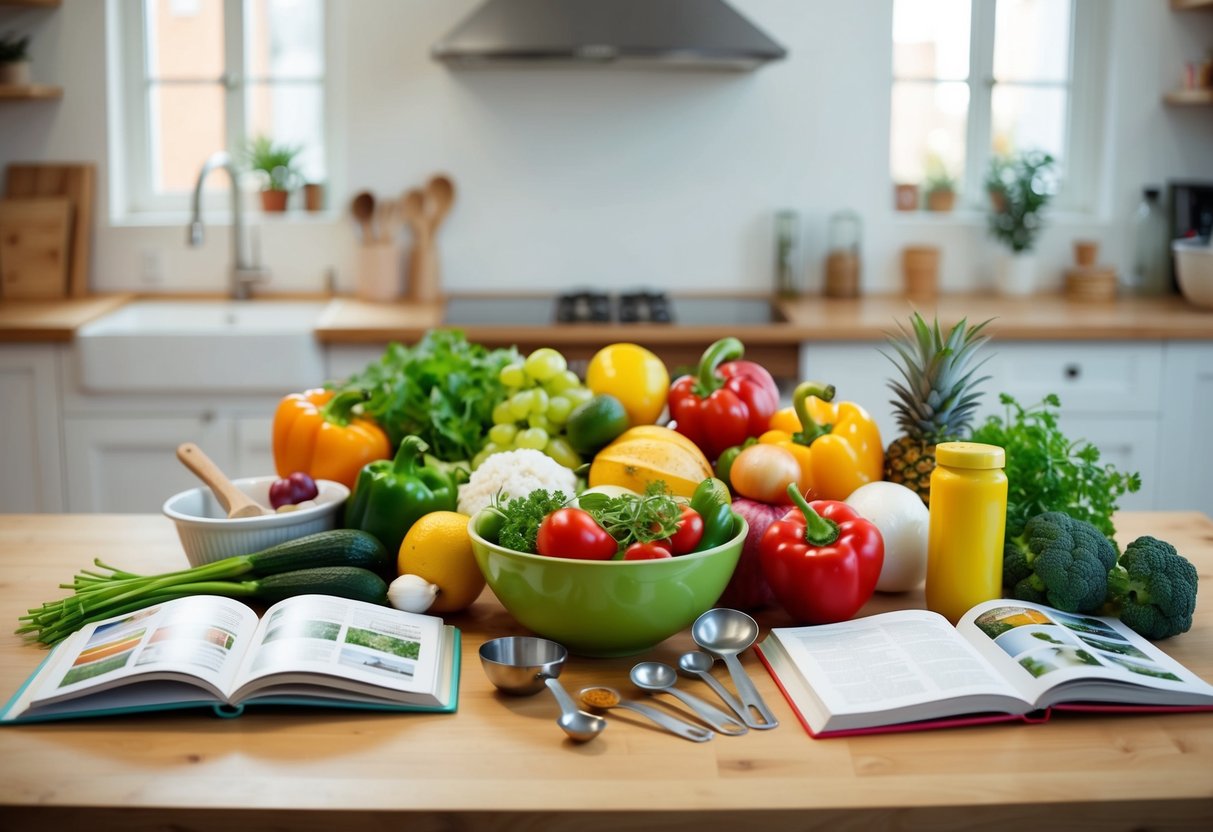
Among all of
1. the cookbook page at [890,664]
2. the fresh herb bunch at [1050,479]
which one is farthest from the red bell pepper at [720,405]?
the cookbook page at [890,664]

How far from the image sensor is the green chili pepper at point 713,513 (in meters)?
1.30

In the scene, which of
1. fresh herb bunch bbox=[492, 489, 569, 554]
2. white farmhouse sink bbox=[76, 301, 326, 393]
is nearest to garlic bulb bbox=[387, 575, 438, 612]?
fresh herb bunch bbox=[492, 489, 569, 554]

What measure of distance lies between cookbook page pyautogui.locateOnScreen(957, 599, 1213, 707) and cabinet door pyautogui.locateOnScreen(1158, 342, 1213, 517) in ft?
6.77

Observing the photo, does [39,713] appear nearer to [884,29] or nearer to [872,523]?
[872,523]

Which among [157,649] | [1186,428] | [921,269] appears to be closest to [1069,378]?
[1186,428]

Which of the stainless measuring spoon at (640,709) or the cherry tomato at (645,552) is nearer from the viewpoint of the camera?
the stainless measuring spoon at (640,709)

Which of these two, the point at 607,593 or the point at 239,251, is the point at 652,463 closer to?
the point at 607,593

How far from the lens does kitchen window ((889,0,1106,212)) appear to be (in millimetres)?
3855

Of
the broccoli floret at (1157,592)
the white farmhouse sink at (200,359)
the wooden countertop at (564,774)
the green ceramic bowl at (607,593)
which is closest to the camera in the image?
the wooden countertop at (564,774)

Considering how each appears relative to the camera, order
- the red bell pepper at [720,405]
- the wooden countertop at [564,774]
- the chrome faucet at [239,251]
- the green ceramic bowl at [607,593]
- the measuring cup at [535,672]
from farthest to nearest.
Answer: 1. the chrome faucet at [239,251]
2. the red bell pepper at [720,405]
3. the green ceramic bowl at [607,593]
4. the measuring cup at [535,672]
5. the wooden countertop at [564,774]

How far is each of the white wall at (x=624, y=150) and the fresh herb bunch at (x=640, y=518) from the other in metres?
2.60

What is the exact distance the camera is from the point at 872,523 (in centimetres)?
141

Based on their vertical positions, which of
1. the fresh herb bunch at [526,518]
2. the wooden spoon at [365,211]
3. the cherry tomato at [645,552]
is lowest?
the cherry tomato at [645,552]

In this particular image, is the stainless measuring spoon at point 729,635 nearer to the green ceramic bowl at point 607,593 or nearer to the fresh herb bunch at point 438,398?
the green ceramic bowl at point 607,593
